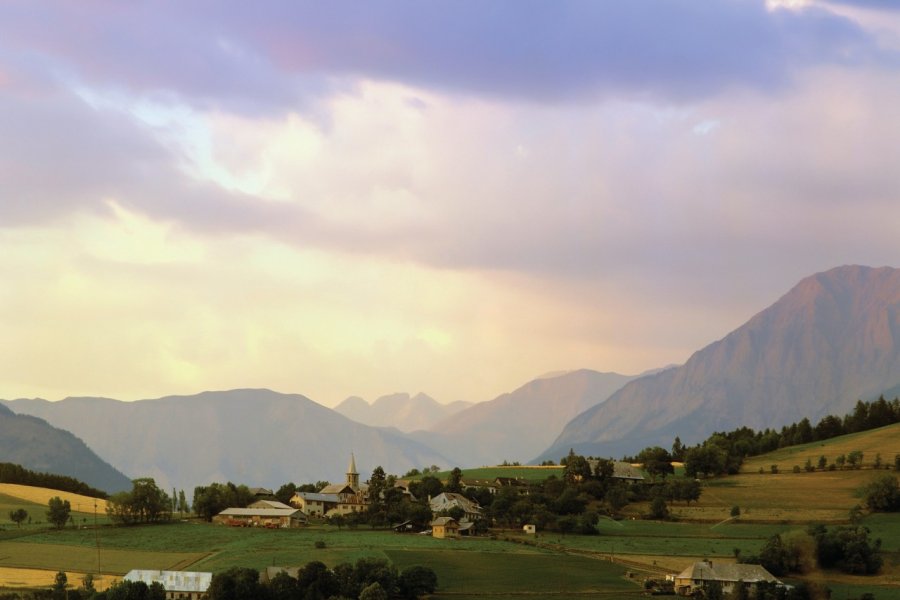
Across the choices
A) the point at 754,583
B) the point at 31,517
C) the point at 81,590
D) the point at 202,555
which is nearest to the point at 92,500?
the point at 31,517

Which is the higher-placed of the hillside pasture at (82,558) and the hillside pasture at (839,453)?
the hillside pasture at (839,453)

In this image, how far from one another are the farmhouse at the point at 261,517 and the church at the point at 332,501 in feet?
37.2

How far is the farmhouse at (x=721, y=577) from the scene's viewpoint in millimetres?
114000

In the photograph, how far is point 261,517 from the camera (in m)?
161

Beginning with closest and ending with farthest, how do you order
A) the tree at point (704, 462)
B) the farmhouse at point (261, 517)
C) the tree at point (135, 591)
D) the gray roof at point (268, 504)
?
the tree at point (135, 591), the farmhouse at point (261, 517), the gray roof at point (268, 504), the tree at point (704, 462)

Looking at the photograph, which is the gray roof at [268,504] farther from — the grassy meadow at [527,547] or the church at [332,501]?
the grassy meadow at [527,547]

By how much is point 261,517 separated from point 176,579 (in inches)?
1880

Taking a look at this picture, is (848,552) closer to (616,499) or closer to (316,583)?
(616,499)

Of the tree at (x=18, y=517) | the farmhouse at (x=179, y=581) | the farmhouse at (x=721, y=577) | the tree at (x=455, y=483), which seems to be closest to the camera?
the farmhouse at (x=179, y=581)

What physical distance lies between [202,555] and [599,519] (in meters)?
50.8

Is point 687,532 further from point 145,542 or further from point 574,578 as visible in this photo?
point 145,542

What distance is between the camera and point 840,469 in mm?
176000

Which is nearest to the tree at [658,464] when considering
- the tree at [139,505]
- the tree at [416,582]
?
the tree at [139,505]

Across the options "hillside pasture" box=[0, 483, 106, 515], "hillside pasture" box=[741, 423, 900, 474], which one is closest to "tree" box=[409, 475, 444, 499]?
"hillside pasture" box=[0, 483, 106, 515]
